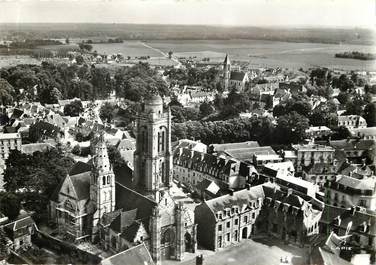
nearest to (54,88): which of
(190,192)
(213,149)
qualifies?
(213,149)

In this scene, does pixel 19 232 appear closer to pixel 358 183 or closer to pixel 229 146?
pixel 358 183

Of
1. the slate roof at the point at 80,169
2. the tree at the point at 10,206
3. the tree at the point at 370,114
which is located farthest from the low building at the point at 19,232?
the tree at the point at 370,114

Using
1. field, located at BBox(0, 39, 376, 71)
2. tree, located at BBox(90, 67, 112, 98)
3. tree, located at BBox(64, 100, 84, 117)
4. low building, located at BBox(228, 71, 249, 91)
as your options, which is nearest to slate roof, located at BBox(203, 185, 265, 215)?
field, located at BBox(0, 39, 376, 71)

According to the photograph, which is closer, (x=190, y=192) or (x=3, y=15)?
(x=3, y=15)

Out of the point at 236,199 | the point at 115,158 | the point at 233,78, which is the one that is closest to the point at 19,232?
the point at 115,158

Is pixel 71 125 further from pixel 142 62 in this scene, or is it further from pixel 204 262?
pixel 204 262

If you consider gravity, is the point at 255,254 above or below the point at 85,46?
below

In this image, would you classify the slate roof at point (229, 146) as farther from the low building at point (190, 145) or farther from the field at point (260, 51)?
the field at point (260, 51)
